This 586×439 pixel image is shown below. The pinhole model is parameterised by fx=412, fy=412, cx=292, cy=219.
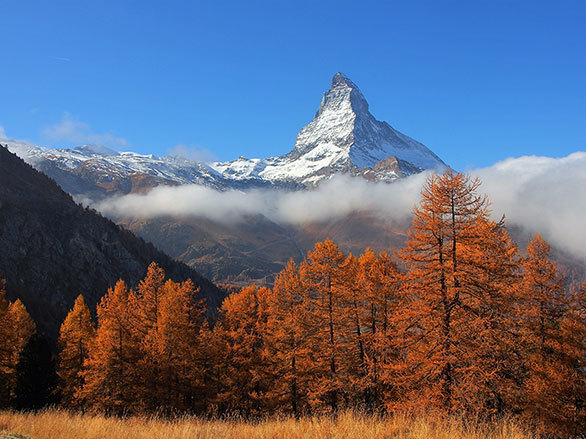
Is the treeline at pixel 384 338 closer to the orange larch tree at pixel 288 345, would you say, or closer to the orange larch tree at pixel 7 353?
the orange larch tree at pixel 288 345

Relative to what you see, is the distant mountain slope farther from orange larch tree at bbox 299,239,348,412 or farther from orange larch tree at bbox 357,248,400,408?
orange larch tree at bbox 357,248,400,408

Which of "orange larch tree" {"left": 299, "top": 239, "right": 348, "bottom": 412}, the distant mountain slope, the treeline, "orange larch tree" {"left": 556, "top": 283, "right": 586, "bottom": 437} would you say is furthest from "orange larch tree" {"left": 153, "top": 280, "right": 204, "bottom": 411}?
the distant mountain slope

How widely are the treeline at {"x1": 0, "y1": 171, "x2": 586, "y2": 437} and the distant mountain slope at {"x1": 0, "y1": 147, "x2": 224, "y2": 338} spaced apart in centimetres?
4392

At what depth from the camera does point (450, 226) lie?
55.0 feet

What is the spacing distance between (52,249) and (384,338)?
94.6m

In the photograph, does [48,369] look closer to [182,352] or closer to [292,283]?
[182,352]

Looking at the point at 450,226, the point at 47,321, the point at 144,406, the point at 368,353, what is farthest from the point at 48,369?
the point at 47,321

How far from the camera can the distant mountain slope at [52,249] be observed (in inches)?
3118

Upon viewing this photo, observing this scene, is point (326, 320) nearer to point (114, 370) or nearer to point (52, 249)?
point (114, 370)

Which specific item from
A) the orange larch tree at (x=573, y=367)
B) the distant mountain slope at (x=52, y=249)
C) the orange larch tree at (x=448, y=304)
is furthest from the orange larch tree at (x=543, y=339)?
the distant mountain slope at (x=52, y=249)

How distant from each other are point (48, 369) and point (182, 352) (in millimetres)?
10981

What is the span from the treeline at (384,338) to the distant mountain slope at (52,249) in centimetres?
4392

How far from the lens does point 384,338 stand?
1833 centimetres

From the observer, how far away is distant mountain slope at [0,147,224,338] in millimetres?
79188
